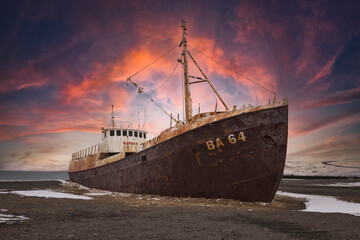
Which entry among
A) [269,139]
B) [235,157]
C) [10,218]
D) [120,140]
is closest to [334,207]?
[269,139]

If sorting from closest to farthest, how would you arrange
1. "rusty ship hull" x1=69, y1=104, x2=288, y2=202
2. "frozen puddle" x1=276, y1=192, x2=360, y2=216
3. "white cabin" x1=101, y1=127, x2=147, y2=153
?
1. "frozen puddle" x1=276, y1=192, x2=360, y2=216
2. "rusty ship hull" x1=69, y1=104, x2=288, y2=202
3. "white cabin" x1=101, y1=127, x2=147, y2=153

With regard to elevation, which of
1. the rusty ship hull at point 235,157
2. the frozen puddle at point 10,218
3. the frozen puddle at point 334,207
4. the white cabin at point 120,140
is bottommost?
the frozen puddle at point 334,207

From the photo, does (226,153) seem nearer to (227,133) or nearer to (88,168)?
(227,133)

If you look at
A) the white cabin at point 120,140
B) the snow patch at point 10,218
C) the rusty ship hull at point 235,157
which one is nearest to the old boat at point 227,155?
the rusty ship hull at point 235,157

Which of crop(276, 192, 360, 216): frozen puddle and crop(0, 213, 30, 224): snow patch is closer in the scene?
crop(0, 213, 30, 224): snow patch

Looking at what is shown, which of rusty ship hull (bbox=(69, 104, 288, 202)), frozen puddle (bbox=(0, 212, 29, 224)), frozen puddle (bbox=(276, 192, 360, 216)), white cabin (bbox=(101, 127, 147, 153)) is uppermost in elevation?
white cabin (bbox=(101, 127, 147, 153))

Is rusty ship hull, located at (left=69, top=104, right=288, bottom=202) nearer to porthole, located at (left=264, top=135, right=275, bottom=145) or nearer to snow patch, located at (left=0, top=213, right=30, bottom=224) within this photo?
porthole, located at (left=264, top=135, right=275, bottom=145)

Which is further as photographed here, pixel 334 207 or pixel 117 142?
pixel 117 142

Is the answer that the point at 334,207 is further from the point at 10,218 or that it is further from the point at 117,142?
the point at 117,142

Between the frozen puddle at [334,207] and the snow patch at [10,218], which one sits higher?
the snow patch at [10,218]

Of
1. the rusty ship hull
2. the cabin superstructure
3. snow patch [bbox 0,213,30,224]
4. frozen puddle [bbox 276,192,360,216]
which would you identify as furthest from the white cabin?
snow patch [bbox 0,213,30,224]

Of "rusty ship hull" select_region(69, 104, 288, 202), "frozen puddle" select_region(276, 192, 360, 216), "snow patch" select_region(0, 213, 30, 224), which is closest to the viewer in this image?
"snow patch" select_region(0, 213, 30, 224)

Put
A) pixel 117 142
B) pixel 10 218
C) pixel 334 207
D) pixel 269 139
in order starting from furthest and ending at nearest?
pixel 117 142, pixel 269 139, pixel 334 207, pixel 10 218

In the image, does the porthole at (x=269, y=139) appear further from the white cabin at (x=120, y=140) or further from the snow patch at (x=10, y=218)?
the white cabin at (x=120, y=140)
